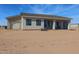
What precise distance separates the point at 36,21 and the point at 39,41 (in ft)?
1.06

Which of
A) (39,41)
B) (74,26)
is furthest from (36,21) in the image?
(74,26)

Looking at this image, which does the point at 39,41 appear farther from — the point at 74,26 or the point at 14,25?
the point at 74,26

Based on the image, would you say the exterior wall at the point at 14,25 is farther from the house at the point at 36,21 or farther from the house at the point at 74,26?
the house at the point at 74,26

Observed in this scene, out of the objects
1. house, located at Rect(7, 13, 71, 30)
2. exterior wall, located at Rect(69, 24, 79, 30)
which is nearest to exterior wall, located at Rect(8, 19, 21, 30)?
house, located at Rect(7, 13, 71, 30)

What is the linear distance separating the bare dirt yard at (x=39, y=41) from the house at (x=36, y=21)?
0.31 ft

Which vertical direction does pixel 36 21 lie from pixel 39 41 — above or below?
above

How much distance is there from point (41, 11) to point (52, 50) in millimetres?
638

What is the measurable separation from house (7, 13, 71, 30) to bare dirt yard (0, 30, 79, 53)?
0.10 meters

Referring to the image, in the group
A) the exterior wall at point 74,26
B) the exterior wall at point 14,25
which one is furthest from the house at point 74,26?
the exterior wall at point 14,25

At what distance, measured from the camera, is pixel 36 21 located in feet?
15.5

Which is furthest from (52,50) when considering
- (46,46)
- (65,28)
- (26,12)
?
(26,12)

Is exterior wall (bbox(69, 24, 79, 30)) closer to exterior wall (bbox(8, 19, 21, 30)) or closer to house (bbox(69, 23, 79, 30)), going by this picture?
house (bbox(69, 23, 79, 30))

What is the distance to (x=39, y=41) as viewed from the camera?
4699mm
